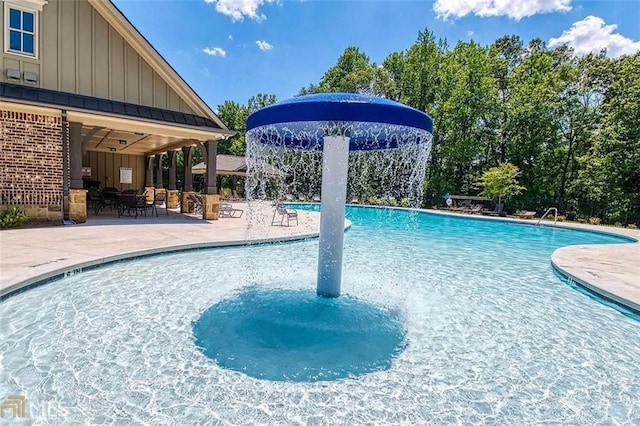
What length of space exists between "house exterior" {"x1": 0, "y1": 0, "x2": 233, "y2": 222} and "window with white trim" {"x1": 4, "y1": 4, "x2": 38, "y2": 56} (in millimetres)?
22

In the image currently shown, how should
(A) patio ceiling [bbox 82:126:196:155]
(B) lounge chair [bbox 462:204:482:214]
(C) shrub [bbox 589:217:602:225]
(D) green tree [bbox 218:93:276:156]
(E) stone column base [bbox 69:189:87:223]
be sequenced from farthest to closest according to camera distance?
(D) green tree [bbox 218:93:276:156] < (B) lounge chair [bbox 462:204:482:214] < (C) shrub [bbox 589:217:602:225] < (A) patio ceiling [bbox 82:126:196:155] < (E) stone column base [bbox 69:189:87:223]

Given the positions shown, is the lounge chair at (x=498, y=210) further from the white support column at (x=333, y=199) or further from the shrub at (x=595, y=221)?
the white support column at (x=333, y=199)

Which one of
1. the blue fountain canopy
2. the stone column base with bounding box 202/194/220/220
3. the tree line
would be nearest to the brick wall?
the stone column base with bounding box 202/194/220/220

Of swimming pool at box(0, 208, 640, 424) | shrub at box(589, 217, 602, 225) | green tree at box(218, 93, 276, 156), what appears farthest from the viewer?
green tree at box(218, 93, 276, 156)

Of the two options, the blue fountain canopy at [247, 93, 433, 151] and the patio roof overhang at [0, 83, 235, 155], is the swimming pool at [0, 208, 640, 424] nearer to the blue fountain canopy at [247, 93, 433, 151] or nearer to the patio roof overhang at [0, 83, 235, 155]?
the blue fountain canopy at [247, 93, 433, 151]

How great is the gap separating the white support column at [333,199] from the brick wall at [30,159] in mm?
9688

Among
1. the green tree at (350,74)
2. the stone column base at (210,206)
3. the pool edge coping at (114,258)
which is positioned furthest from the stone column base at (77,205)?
the green tree at (350,74)

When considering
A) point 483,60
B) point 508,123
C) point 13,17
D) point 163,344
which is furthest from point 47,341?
point 483,60

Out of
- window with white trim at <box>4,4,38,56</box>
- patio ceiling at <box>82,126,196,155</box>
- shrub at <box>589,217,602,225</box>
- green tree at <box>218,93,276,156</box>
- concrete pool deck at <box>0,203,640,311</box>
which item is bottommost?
concrete pool deck at <box>0,203,640,311</box>

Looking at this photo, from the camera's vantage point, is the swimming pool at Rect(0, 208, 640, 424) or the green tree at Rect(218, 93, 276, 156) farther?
the green tree at Rect(218, 93, 276, 156)

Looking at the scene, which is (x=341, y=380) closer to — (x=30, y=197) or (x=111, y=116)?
(x=111, y=116)

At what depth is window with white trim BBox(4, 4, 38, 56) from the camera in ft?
31.7

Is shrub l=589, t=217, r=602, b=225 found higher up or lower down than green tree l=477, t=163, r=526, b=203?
lower down

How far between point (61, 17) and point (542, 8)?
104 feet
